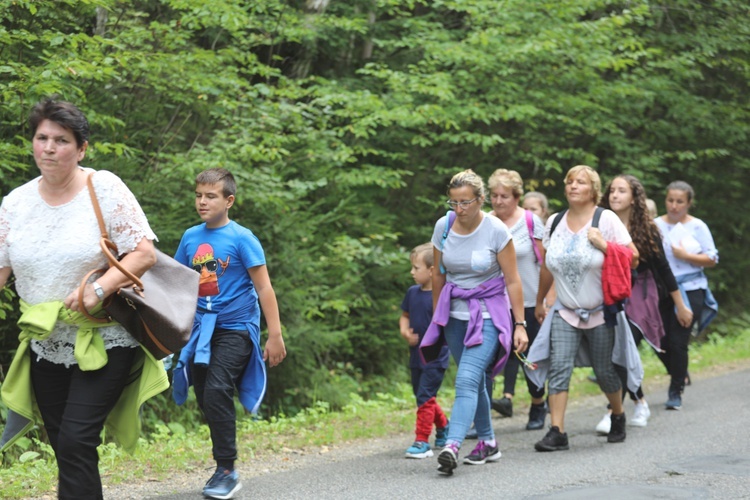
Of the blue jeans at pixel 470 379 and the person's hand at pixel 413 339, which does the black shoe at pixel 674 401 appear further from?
the person's hand at pixel 413 339

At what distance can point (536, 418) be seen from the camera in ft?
28.6

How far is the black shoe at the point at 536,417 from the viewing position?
28.5ft

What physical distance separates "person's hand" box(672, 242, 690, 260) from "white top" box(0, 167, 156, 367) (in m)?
6.87

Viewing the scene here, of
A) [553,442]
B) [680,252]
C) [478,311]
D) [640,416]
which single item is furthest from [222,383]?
[680,252]

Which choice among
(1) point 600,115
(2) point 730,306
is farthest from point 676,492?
(2) point 730,306

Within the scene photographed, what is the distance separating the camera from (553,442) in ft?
24.5

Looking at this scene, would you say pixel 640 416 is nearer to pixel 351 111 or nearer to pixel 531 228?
pixel 531 228

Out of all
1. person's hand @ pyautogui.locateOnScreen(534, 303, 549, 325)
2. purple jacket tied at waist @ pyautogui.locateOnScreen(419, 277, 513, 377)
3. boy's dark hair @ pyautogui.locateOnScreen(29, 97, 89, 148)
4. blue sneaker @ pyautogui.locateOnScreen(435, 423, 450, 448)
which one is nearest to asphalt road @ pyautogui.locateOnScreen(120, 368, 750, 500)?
blue sneaker @ pyautogui.locateOnScreen(435, 423, 450, 448)

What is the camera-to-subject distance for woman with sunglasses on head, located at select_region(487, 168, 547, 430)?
8.12 m

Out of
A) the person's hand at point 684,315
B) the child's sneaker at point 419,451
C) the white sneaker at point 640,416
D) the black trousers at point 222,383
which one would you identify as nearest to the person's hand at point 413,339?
the child's sneaker at point 419,451

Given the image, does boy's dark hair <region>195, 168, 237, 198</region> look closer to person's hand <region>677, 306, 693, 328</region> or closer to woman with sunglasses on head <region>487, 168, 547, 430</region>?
woman with sunglasses on head <region>487, 168, 547, 430</region>

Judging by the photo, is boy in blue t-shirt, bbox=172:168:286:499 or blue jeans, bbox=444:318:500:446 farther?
blue jeans, bbox=444:318:500:446

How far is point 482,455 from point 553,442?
0.80 meters

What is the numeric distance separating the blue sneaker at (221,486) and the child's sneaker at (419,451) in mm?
1939
